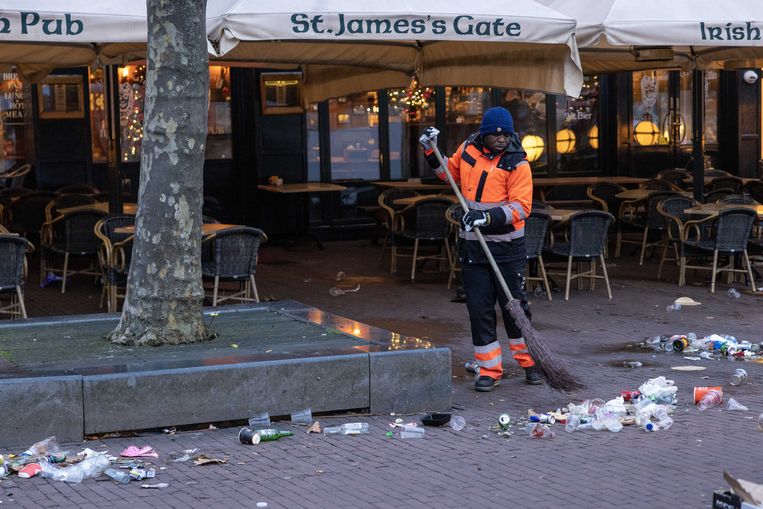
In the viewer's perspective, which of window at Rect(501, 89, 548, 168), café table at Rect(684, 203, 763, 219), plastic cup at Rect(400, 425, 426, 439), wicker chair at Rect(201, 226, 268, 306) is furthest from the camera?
window at Rect(501, 89, 548, 168)

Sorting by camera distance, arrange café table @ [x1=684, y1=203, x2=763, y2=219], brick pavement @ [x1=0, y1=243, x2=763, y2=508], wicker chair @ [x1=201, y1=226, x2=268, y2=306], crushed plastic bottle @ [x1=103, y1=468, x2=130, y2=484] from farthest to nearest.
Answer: café table @ [x1=684, y1=203, x2=763, y2=219]
wicker chair @ [x1=201, y1=226, x2=268, y2=306]
crushed plastic bottle @ [x1=103, y1=468, x2=130, y2=484]
brick pavement @ [x1=0, y1=243, x2=763, y2=508]

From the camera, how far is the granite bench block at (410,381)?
7.69 m

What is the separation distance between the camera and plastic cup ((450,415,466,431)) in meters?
7.41

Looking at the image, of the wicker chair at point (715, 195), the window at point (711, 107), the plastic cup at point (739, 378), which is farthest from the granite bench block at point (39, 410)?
the window at point (711, 107)

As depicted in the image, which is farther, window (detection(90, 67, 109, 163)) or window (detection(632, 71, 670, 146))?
window (detection(632, 71, 670, 146))

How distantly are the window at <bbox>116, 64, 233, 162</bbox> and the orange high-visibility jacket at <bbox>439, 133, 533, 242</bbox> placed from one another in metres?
9.79

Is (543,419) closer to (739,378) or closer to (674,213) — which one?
(739,378)

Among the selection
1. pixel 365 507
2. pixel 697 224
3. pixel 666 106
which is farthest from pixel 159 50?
pixel 666 106

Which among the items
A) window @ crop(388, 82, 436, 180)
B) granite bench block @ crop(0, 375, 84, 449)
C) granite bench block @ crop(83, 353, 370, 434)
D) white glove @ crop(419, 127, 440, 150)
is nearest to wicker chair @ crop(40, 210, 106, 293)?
white glove @ crop(419, 127, 440, 150)

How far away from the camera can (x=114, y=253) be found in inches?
459

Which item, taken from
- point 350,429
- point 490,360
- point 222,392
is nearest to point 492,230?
point 490,360

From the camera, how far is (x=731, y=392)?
332 inches

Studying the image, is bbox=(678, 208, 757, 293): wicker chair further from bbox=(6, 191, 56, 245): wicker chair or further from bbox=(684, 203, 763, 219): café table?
bbox=(6, 191, 56, 245): wicker chair

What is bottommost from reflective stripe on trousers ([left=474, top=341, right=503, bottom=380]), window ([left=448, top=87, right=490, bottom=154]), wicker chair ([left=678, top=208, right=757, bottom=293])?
reflective stripe on trousers ([left=474, top=341, right=503, bottom=380])
